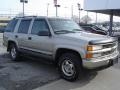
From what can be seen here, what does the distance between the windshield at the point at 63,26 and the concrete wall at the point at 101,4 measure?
1414 cm

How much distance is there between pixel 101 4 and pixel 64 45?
55.5 feet

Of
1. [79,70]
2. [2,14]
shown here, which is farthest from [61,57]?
[2,14]

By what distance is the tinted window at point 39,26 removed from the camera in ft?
22.8

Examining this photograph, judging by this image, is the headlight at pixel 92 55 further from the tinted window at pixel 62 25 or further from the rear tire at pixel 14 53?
the rear tire at pixel 14 53

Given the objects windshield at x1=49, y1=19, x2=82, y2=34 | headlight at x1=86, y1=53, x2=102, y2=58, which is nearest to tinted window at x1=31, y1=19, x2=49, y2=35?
windshield at x1=49, y1=19, x2=82, y2=34

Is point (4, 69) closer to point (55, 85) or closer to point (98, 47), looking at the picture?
point (55, 85)

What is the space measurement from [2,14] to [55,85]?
73.4 m

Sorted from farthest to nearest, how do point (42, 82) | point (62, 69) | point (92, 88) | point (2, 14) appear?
point (2, 14) → point (62, 69) → point (42, 82) → point (92, 88)

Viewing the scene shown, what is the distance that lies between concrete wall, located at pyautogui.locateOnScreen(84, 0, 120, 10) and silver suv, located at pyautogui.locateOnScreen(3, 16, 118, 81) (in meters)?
14.2

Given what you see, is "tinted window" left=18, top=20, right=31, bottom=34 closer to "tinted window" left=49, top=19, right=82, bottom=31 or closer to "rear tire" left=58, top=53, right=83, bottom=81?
"tinted window" left=49, top=19, right=82, bottom=31

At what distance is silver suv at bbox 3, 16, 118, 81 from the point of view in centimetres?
567

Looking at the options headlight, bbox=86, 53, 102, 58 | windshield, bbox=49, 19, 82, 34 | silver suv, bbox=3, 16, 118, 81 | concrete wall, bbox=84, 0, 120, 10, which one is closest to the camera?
headlight, bbox=86, 53, 102, 58

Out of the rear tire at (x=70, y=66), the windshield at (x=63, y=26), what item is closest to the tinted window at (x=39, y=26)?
the windshield at (x=63, y=26)

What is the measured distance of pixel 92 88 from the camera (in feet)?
18.0
